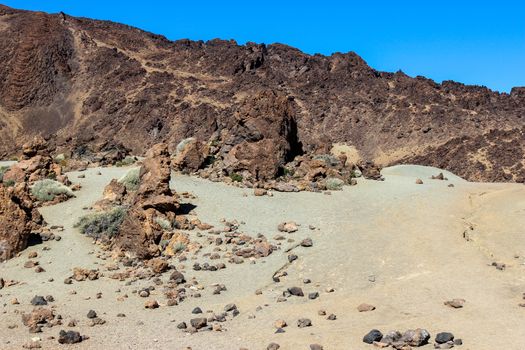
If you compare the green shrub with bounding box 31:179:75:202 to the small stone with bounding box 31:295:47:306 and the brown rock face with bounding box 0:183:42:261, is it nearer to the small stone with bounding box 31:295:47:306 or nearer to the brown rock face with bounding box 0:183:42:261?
the brown rock face with bounding box 0:183:42:261

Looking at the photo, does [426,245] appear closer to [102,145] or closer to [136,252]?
[136,252]

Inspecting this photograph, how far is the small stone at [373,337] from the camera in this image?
8.13 meters

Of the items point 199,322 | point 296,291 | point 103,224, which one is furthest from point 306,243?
point 103,224

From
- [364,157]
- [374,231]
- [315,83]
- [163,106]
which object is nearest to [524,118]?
[364,157]

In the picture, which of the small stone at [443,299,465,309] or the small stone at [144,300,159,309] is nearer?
the small stone at [443,299,465,309]

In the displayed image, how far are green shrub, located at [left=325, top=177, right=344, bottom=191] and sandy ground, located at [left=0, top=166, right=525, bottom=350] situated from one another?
1.53ft

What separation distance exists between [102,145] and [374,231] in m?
17.6

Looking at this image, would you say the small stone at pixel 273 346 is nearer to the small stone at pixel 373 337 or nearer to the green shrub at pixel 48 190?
the small stone at pixel 373 337

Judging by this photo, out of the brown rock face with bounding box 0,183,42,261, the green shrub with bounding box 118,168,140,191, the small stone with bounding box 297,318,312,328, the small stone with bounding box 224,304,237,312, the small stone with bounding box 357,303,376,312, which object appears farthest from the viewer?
the green shrub with bounding box 118,168,140,191

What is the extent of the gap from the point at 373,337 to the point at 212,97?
54.1 meters

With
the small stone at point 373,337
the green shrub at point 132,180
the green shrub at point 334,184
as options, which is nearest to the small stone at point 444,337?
the small stone at point 373,337

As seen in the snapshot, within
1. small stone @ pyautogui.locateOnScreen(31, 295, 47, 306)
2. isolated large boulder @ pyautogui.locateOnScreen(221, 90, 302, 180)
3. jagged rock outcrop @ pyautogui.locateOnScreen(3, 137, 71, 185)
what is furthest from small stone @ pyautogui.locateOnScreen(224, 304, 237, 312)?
jagged rock outcrop @ pyautogui.locateOnScreen(3, 137, 71, 185)

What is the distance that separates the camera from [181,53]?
73938 mm

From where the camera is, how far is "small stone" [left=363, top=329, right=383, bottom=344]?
813cm
